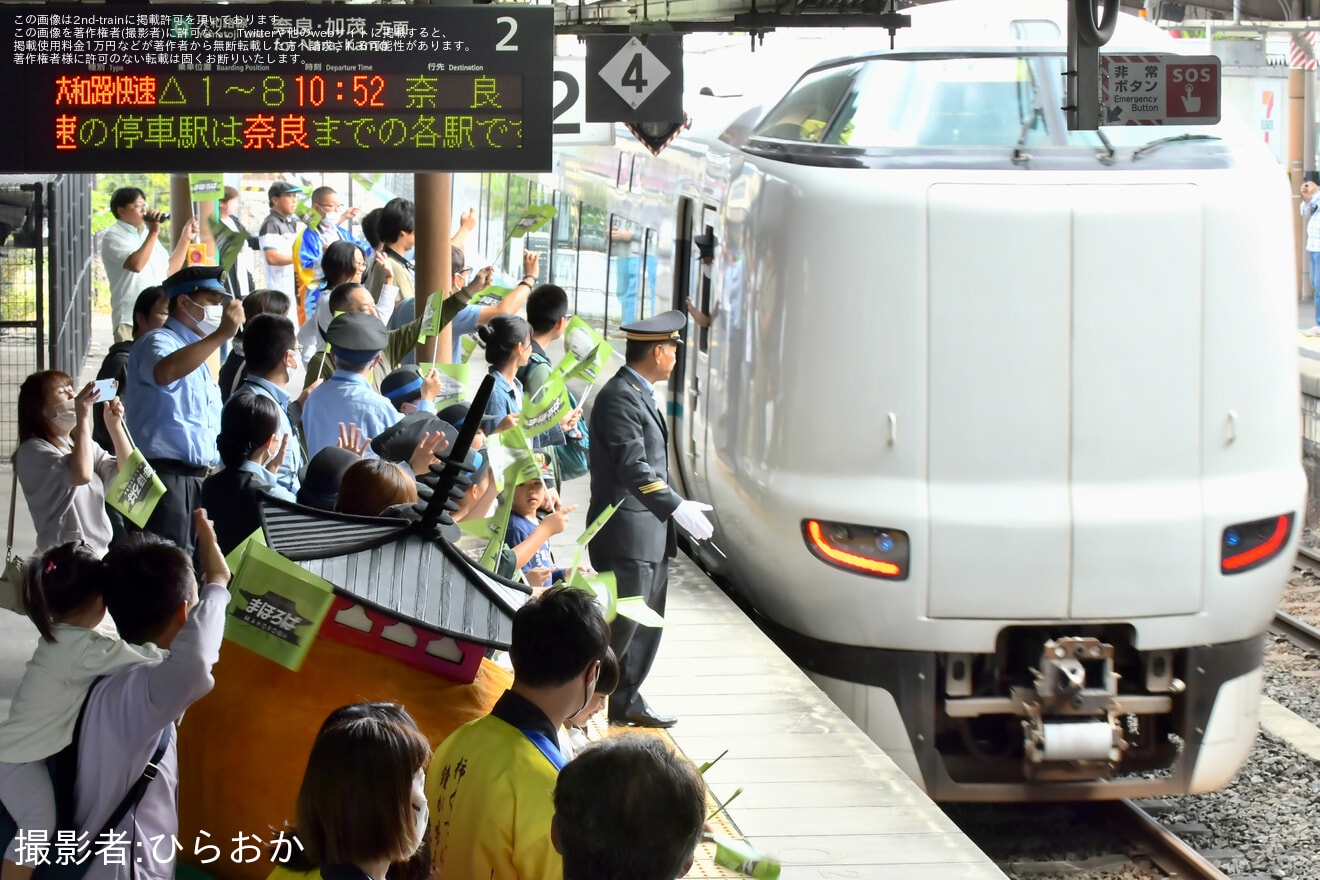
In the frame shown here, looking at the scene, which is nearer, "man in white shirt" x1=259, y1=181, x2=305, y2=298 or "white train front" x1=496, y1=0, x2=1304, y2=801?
"white train front" x1=496, y1=0, x2=1304, y2=801

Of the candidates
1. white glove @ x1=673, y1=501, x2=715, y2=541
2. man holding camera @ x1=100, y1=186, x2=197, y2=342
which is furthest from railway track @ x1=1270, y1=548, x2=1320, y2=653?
man holding camera @ x1=100, y1=186, x2=197, y2=342

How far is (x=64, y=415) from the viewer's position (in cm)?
538

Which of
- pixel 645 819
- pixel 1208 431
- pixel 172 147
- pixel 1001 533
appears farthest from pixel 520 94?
pixel 645 819

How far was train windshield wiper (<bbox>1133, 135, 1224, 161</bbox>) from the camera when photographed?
622cm

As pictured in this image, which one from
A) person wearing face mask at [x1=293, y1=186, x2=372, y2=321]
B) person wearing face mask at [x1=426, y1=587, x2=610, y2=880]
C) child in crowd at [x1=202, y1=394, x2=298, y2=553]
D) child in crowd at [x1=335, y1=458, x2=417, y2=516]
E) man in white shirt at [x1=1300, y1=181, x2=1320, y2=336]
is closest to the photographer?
person wearing face mask at [x1=426, y1=587, x2=610, y2=880]

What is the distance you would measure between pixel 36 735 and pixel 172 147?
2942 mm

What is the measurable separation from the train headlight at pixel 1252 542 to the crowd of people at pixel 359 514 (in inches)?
79.3

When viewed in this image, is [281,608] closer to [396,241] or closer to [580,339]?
[580,339]

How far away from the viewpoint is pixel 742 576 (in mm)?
7387

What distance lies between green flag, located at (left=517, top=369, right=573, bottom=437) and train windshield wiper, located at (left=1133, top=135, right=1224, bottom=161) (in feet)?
8.22

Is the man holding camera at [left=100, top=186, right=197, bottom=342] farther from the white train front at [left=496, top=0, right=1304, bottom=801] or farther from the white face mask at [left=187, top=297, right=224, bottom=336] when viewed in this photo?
the white train front at [left=496, top=0, right=1304, bottom=801]

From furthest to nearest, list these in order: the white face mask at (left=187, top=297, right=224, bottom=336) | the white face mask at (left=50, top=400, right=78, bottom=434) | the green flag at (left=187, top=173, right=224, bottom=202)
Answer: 1. the green flag at (left=187, top=173, right=224, bottom=202)
2. the white face mask at (left=187, top=297, right=224, bottom=336)
3. the white face mask at (left=50, top=400, right=78, bottom=434)

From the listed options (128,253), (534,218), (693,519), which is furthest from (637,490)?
(128,253)

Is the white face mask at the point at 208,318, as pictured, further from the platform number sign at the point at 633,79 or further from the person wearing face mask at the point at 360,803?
the person wearing face mask at the point at 360,803
